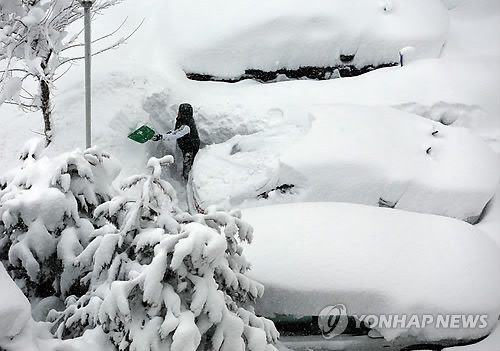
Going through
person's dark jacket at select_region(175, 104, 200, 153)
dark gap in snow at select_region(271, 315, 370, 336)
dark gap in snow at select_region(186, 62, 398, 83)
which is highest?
dark gap in snow at select_region(186, 62, 398, 83)

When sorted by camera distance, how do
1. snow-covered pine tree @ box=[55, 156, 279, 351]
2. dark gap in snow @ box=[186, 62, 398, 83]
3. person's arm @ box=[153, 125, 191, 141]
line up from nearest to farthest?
snow-covered pine tree @ box=[55, 156, 279, 351] < person's arm @ box=[153, 125, 191, 141] < dark gap in snow @ box=[186, 62, 398, 83]

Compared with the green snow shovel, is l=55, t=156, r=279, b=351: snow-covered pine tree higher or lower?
higher

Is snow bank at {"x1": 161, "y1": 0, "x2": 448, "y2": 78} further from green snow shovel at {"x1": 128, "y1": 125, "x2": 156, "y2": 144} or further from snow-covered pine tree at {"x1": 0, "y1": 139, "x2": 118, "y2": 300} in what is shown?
snow-covered pine tree at {"x1": 0, "y1": 139, "x2": 118, "y2": 300}

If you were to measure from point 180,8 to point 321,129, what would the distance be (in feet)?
12.7

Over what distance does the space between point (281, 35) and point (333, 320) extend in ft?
16.7

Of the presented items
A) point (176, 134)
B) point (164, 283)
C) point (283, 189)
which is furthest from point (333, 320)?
point (176, 134)

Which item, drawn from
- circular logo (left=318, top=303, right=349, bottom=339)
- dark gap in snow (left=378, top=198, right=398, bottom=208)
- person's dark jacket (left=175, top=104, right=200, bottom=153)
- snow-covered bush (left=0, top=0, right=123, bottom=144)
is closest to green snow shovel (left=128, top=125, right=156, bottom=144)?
person's dark jacket (left=175, top=104, right=200, bottom=153)

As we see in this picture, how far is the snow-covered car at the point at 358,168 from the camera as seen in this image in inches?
200

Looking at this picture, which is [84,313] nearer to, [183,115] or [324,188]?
[324,188]

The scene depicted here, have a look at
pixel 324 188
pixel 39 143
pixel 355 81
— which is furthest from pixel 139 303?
pixel 355 81

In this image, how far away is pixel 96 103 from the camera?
739 cm

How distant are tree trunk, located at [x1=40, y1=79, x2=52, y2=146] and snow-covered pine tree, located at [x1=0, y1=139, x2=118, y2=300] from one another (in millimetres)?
3576

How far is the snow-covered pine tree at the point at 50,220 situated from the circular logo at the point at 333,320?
1687 millimetres

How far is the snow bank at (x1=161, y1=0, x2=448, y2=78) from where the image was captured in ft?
24.6
